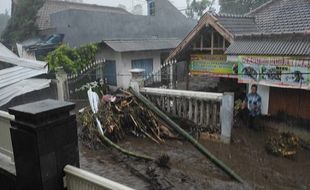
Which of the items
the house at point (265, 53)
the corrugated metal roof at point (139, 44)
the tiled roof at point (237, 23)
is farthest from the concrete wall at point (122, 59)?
the tiled roof at point (237, 23)

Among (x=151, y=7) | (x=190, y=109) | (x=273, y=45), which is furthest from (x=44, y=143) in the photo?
(x=151, y=7)

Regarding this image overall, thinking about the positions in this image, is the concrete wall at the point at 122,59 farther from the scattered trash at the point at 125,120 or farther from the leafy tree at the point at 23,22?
the leafy tree at the point at 23,22

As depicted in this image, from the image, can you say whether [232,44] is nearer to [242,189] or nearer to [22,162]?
[242,189]

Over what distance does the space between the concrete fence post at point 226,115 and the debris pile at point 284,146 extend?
1.17 m

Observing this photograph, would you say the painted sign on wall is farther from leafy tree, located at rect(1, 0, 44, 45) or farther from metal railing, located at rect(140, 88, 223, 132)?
leafy tree, located at rect(1, 0, 44, 45)

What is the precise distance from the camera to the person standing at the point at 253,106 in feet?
31.3

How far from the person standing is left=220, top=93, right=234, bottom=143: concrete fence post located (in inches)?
62.7

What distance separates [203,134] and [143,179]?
333 centimetres

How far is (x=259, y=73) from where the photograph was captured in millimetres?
8820

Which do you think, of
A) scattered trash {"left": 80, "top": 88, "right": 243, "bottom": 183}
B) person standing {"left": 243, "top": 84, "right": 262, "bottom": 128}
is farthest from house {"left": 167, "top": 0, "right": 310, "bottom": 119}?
scattered trash {"left": 80, "top": 88, "right": 243, "bottom": 183}

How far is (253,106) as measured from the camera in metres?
9.58

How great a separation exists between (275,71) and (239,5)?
2513 centimetres

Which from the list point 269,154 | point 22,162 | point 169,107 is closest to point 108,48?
point 169,107

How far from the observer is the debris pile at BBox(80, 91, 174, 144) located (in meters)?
8.80
